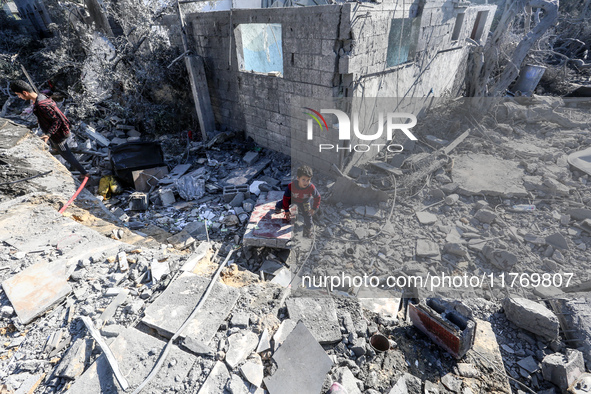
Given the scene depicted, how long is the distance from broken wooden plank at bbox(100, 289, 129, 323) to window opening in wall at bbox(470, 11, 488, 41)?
1234cm

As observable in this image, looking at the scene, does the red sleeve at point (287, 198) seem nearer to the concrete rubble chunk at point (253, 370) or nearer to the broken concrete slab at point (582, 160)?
the concrete rubble chunk at point (253, 370)

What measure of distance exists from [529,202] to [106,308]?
23.2 feet

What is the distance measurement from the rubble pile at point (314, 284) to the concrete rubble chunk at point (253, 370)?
0.05 feet

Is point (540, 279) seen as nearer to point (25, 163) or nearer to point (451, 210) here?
point (451, 210)

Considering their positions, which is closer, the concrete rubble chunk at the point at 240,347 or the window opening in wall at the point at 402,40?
the concrete rubble chunk at the point at 240,347

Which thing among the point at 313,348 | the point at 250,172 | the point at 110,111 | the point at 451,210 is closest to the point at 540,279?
the point at 451,210

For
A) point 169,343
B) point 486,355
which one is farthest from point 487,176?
point 169,343

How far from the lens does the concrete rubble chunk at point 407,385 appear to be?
2.37m

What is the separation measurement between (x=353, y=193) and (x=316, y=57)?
8.84 feet

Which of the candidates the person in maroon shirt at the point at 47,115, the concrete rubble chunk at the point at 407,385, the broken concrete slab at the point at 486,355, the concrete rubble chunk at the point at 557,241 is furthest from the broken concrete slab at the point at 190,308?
the concrete rubble chunk at the point at 557,241

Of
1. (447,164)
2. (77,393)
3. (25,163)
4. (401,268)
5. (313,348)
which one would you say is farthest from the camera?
(447,164)

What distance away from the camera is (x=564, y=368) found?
2.60 meters

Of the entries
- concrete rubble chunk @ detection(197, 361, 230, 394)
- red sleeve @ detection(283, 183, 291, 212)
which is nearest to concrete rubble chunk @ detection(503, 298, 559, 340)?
red sleeve @ detection(283, 183, 291, 212)

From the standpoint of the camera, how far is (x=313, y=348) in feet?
8.23
